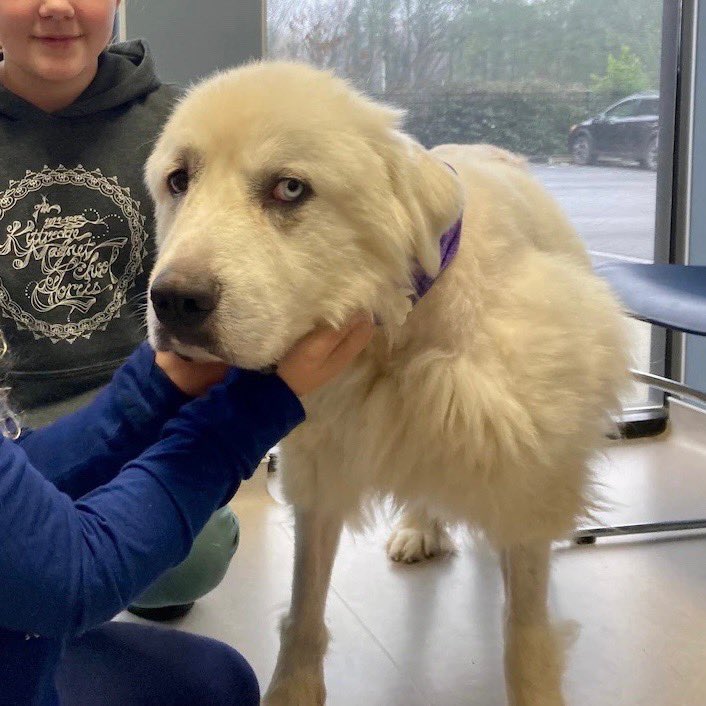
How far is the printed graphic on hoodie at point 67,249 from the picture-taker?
1524 millimetres

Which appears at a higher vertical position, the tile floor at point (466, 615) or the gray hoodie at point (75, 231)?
the gray hoodie at point (75, 231)

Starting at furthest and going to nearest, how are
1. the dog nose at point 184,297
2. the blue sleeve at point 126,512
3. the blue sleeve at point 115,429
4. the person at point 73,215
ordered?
the person at point 73,215 < the blue sleeve at point 115,429 < the dog nose at point 184,297 < the blue sleeve at point 126,512

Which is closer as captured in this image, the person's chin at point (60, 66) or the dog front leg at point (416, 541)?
the person's chin at point (60, 66)

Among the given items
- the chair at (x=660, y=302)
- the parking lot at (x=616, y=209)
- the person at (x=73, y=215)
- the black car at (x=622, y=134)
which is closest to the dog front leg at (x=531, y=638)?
the chair at (x=660, y=302)

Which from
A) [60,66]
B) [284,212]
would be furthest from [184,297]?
[60,66]

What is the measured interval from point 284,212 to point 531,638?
77 cm

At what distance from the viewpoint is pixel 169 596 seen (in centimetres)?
173

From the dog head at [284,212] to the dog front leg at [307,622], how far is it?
1.58 feet

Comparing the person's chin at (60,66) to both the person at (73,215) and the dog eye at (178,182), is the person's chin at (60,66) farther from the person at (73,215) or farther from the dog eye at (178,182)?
the dog eye at (178,182)

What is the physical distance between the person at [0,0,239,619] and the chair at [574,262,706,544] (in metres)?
0.94

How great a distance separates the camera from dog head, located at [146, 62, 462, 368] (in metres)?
0.98

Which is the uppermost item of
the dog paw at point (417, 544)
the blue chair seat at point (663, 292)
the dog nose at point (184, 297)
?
the dog nose at point (184, 297)

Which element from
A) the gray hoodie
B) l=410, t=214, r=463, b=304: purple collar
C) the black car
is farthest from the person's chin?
the black car

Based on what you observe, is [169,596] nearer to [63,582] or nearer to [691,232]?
[63,582]
